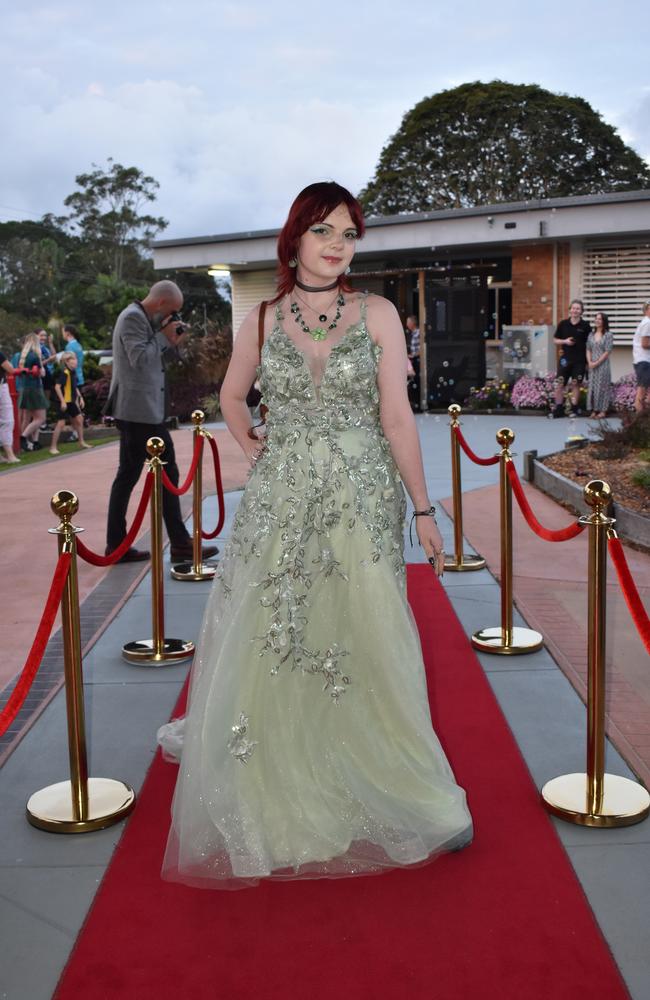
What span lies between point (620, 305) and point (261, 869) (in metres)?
17.5

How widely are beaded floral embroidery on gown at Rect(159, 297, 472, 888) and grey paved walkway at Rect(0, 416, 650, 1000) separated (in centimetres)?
39

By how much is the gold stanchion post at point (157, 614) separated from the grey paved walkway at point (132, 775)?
0.10 meters

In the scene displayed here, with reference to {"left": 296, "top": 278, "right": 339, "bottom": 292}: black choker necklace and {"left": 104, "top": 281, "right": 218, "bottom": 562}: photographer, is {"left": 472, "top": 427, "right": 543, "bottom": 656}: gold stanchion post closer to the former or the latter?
{"left": 296, "top": 278, "right": 339, "bottom": 292}: black choker necklace

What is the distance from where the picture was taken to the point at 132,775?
400cm

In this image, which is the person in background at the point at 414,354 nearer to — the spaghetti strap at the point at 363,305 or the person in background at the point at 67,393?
the person in background at the point at 67,393

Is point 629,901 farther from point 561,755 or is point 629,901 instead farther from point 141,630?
point 141,630

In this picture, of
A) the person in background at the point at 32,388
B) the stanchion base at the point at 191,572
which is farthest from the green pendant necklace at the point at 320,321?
the person in background at the point at 32,388

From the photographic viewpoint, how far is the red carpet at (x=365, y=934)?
8.44ft

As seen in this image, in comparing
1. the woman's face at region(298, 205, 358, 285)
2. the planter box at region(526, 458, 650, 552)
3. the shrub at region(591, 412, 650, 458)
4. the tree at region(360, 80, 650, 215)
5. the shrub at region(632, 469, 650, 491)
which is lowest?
the planter box at region(526, 458, 650, 552)

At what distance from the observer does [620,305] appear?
18891 mm

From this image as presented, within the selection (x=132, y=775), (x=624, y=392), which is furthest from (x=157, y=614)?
(x=624, y=392)

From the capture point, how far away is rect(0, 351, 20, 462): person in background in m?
13.5

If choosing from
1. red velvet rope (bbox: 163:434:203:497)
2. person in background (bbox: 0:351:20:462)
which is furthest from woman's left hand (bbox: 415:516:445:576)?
person in background (bbox: 0:351:20:462)

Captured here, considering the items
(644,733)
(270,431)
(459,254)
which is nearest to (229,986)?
(270,431)
